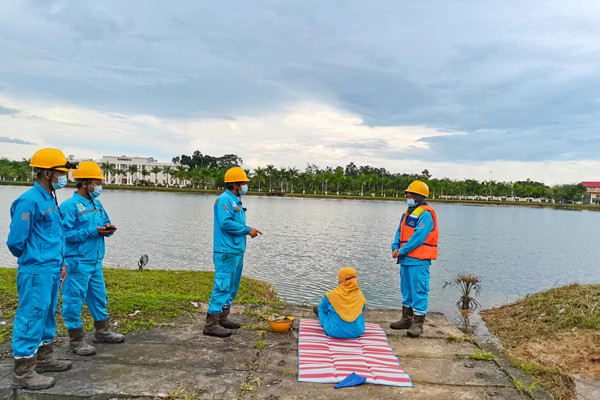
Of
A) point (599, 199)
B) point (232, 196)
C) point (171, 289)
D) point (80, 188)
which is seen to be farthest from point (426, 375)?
point (599, 199)

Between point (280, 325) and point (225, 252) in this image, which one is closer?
point (225, 252)

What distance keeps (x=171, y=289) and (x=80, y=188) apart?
206 inches

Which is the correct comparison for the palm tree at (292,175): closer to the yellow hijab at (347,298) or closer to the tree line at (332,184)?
the tree line at (332,184)

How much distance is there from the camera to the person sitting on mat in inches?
242

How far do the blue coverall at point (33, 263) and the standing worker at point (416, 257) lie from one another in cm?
517

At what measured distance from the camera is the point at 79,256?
206 inches

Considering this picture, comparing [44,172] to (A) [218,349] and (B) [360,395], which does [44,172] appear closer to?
(A) [218,349]

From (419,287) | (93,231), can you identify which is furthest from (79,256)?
(419,287)

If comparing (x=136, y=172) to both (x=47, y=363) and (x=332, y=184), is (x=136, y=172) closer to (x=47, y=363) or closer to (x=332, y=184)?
(x=332, y=184)

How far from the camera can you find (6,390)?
4.15 meters

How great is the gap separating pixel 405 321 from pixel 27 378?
5.51 meters

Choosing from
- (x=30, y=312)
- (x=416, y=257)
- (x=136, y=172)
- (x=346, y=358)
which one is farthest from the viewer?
(x=136, y=172)

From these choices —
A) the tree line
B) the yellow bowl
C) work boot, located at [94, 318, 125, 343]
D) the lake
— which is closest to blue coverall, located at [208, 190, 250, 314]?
the yellow bowl

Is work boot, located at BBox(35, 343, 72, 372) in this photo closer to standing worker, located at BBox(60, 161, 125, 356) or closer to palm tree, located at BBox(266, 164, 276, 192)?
standing worker, located at BBox(60, 161, 125, 356)
